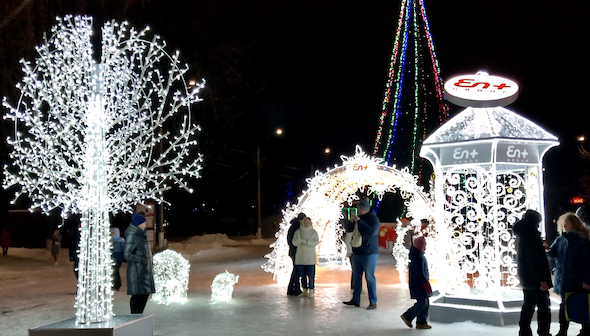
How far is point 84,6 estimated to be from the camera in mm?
17672

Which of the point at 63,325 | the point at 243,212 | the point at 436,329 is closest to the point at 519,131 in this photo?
the point at 436,329

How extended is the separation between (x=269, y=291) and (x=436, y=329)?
196 inches

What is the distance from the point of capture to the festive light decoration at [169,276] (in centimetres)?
1108

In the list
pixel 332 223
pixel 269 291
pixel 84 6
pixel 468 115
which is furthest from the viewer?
pixel 332 223

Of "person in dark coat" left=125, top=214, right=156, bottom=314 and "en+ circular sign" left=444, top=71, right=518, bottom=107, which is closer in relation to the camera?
"person in dark coat" left=125, top=214, right=156, bottom=314

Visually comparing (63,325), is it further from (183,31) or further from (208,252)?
(208,252)

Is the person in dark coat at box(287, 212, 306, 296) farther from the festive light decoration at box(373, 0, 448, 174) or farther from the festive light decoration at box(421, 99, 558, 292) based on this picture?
the festive light decoration at box(373, 0, 448, 174)

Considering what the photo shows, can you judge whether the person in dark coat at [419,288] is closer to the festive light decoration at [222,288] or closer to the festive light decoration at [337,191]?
the festive light decoration at [222,288]

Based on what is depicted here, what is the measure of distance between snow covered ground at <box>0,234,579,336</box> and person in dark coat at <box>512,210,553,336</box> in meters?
0.69

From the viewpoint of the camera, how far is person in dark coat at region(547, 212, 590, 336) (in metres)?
7.10

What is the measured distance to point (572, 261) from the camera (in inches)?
282

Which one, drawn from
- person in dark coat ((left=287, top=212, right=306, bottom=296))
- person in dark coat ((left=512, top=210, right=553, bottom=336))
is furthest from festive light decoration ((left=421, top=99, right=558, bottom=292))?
person in dark coat ((left=287, top=212, right=306, bottom=296))

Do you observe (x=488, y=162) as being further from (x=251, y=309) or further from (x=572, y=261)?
(x=251, y=309)

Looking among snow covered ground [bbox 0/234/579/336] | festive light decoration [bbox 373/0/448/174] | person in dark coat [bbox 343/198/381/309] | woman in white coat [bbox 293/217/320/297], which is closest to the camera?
snow covered ground [bbox 0/234/579/336]
